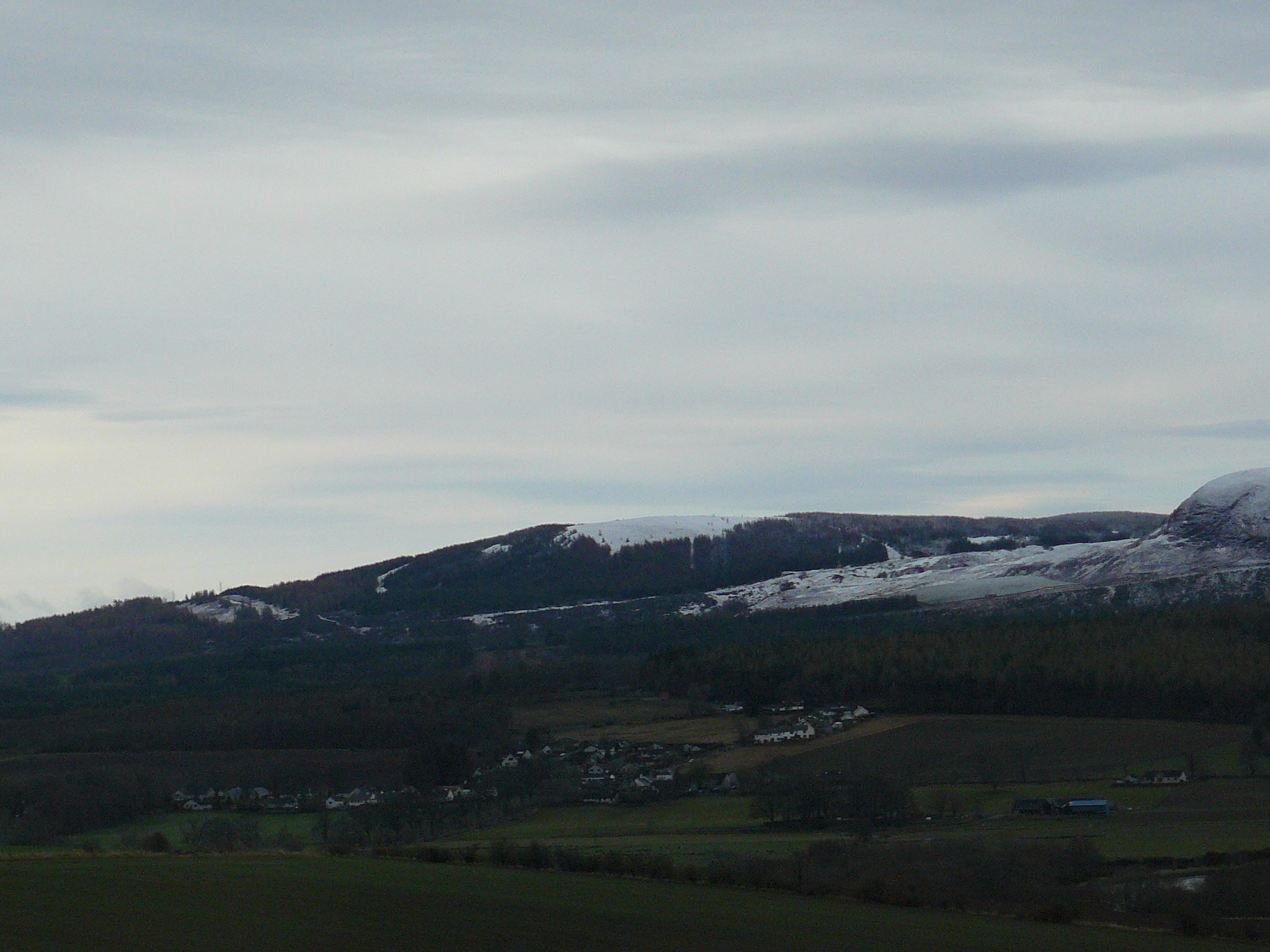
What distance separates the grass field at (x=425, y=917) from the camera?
1346 inches

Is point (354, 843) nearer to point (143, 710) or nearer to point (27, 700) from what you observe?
point (143, 710)

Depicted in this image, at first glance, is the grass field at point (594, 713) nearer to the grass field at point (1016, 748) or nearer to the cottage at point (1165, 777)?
the grass field at point (1016, 748)

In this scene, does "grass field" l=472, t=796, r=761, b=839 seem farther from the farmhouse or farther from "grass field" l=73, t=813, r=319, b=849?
the farmhouse

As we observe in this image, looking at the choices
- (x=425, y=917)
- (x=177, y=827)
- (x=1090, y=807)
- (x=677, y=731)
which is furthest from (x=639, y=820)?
(x=425, y=917)

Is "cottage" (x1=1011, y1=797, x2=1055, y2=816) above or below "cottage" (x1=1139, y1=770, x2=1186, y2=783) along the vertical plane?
above

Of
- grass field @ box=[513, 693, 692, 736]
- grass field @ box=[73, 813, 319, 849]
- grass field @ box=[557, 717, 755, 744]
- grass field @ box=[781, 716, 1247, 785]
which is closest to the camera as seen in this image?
grass field @ box=[73, 813, 319, 849]

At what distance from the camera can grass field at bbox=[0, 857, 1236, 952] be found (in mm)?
34188

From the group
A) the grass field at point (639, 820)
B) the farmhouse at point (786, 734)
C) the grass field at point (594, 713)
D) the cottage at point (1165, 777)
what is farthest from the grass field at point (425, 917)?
the grass field at point (594, 713)

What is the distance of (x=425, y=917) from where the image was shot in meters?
39.3

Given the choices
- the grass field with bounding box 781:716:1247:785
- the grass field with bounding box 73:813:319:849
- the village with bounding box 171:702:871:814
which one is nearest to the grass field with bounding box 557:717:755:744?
the village with bounding box 171:702:871:814

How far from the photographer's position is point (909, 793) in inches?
3152

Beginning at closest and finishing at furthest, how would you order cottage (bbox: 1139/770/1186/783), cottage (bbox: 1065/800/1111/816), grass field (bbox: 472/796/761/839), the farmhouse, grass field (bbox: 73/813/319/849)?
1. cottage (bbox: 1065/800/1111/816)
2. grass field (bbox: 472/796/761/839)
3. grass field (bbox: 73/813/319/849)
4. cottage (bbox: 1139/770/1186/783)
5. the farmhouse

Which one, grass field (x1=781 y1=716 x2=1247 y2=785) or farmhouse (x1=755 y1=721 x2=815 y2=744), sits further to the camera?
farmhouse (x1=755 y1=721 x2=815 y2=744)

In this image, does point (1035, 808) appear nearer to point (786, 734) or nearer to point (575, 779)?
point (575, 779)
